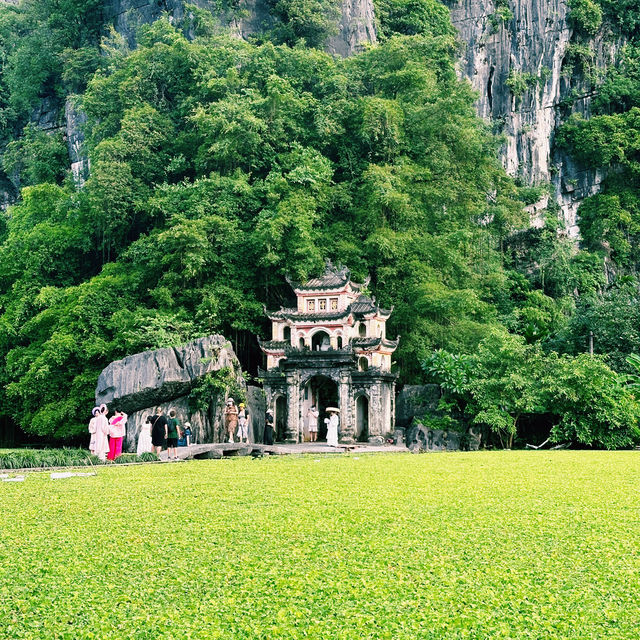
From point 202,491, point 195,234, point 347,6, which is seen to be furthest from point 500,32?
point 202,491

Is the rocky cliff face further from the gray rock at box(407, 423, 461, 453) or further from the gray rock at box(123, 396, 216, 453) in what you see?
the gray rock at box(123, 396, 216, 453)

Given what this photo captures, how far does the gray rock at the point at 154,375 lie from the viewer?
2042cm

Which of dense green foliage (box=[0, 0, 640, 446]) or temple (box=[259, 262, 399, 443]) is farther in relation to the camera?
dense green foliage (box=[0, 0, 640, 446])

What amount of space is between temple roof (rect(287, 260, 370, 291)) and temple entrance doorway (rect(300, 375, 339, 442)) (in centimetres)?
289

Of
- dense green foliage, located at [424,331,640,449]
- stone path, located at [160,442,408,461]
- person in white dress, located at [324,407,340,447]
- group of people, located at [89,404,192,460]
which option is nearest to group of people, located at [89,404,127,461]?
group of people, located at [89,404,192,460]

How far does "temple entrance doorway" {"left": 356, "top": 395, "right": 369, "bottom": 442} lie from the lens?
24.4 metres

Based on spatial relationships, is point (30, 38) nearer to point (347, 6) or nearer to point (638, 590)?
point (347, 6)

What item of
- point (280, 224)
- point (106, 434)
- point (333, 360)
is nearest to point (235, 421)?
point (333, 360)

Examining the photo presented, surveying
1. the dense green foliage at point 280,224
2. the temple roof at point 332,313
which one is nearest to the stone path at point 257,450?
the dense green foliage at point 280,224

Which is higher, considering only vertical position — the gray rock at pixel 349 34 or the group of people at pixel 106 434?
the gray rock at pixel 349 34

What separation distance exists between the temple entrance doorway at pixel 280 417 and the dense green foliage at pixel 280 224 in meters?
3.43

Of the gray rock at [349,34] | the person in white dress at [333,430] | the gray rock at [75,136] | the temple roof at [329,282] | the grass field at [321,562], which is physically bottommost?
the grass field at [321,562]

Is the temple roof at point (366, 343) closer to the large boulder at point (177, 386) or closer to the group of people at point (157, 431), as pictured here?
the group of people at point (157, 431)

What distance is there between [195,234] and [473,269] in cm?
1151
